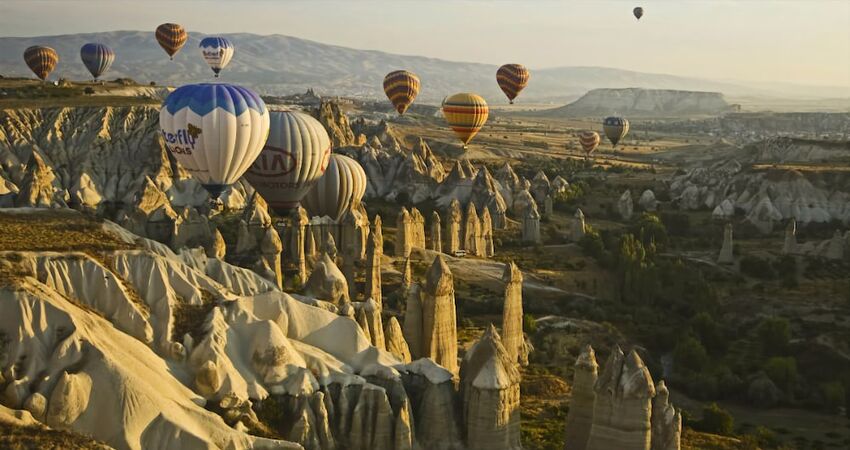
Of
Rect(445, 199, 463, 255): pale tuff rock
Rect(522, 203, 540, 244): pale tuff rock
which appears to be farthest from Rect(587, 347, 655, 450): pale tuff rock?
Rect(522, 203, 540, 244): pale tuff rock

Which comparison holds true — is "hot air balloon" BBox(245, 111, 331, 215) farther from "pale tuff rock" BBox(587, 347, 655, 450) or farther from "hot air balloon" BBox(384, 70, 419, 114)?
"hot air balloon" BBox(384, 70, 419, 114)

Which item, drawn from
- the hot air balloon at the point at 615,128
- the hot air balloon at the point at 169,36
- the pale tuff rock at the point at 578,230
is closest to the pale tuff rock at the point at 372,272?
the pale tuff rock at the point at 578,230

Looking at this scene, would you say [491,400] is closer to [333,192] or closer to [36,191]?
[333,192]

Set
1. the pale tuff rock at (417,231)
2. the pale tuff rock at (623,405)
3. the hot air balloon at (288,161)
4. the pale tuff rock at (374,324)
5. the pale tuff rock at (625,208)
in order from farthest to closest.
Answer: the pale tuff rock at (625,208), the pale tuff rock at (417,231), the hot air balloon at (288,161), the pale tuff rock at (374,324), the pale tuff rock at (623,405)

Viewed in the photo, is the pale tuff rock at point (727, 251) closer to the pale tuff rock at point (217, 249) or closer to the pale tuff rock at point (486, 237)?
the pale tuff rock at point (486, 237)

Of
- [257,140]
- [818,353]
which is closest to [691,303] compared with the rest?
[818,353]

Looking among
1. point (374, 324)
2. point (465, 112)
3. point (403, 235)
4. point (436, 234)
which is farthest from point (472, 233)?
point (374, 324)

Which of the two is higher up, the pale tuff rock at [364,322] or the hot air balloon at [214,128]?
the hot air balloon at [214,128]
